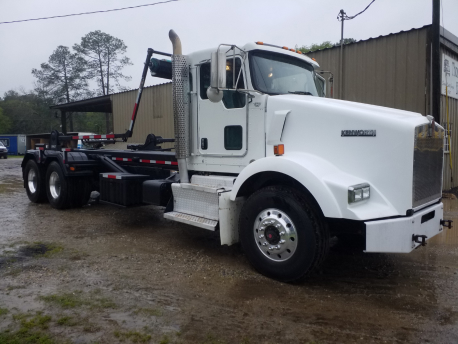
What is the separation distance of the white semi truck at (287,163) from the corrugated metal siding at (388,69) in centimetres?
529

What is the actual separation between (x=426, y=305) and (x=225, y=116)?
10.2ft

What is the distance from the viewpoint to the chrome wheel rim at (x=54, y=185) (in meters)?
8.59

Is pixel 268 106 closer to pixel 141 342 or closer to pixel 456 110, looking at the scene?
pixel 141 342

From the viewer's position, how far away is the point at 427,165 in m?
4.21

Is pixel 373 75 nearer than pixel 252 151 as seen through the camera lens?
No

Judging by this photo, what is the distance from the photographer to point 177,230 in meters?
6.92

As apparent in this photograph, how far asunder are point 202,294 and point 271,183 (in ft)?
4.86

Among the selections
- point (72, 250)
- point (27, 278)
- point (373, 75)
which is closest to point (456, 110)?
point (373, 75)

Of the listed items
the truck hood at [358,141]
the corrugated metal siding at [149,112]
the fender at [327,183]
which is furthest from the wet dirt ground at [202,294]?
the corrugated metal siding at [149,112]

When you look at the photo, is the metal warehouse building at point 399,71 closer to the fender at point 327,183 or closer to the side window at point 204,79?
the side window at point 204,79

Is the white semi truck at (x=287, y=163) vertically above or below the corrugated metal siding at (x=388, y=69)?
below

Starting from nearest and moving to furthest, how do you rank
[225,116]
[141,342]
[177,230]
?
1. [141,342]
2. [225,116]
3. [177,230]

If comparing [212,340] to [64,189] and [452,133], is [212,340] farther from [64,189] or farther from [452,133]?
[452,133]

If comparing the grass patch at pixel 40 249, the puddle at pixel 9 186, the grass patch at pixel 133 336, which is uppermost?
the puddle at pixel 9 186
